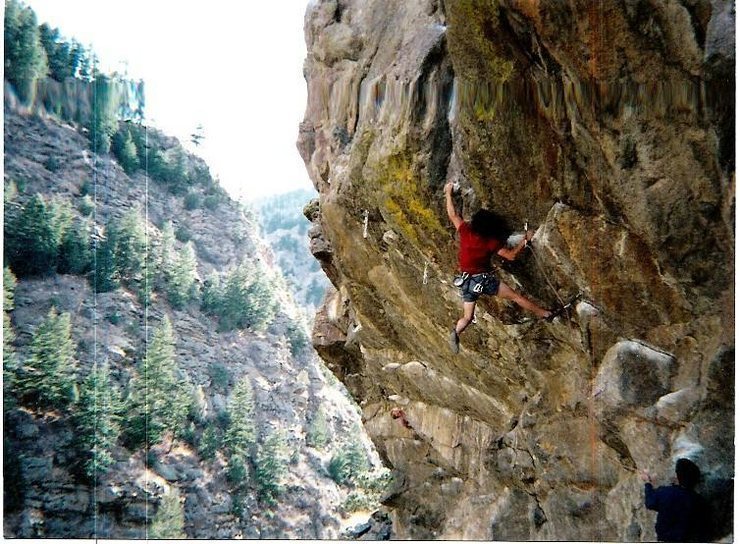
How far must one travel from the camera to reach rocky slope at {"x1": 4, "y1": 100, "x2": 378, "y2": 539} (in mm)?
21562

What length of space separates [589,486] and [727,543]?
1.66m

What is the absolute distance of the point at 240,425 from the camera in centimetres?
3006

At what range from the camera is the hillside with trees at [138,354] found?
68.3ft

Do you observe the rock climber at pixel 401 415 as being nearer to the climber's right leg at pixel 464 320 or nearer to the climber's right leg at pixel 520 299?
the climber's right leg at pixel 464 320

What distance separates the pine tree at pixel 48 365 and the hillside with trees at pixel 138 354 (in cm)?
8

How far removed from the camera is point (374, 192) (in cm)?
619

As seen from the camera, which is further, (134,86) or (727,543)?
(134,86)

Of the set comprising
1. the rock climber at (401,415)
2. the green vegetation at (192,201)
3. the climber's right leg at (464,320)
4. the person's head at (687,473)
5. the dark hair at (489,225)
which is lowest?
the person's head at (687,473)

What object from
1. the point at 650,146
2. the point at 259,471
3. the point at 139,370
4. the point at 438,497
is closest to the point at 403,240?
the point at 650,146

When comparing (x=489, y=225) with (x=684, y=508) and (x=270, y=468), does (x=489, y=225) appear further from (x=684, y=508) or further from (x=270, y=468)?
(x=270, y=468)

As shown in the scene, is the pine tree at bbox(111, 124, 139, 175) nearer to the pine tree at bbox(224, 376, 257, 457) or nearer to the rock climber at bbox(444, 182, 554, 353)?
the pine tree at bbox(224, 376, 257, 457)

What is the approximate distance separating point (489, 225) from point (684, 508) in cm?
261

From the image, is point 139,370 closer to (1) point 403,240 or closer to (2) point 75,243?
(2) point 75,243

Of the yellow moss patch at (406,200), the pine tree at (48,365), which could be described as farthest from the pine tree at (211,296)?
the yellow moss patch at (406,200)
